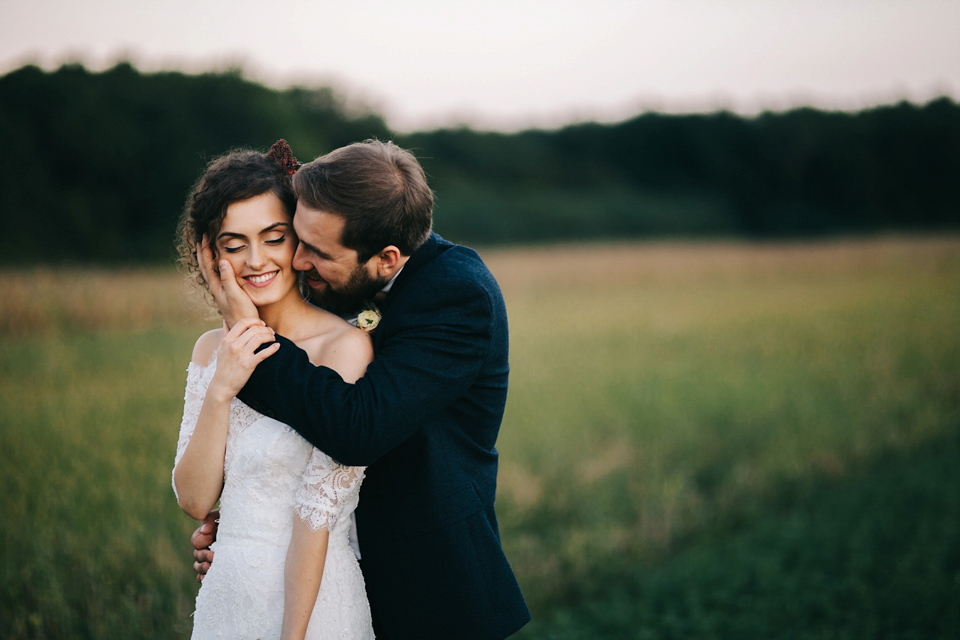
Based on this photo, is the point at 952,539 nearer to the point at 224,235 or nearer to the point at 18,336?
the point at 224,235

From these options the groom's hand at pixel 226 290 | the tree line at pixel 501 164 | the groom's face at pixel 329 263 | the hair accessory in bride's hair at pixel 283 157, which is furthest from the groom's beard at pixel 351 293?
the tree line at pixel 501 164

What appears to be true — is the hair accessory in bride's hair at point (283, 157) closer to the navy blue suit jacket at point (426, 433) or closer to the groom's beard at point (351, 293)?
the groom's beard at point (351, 293)

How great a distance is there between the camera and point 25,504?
194 inches

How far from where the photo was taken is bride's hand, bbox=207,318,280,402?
195 cm

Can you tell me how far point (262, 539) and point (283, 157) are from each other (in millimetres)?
1291

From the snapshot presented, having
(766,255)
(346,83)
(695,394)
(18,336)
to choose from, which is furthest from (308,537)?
(346,83)

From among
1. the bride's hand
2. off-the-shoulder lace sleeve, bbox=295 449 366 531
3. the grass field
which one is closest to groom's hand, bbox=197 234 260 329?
the bride's hand

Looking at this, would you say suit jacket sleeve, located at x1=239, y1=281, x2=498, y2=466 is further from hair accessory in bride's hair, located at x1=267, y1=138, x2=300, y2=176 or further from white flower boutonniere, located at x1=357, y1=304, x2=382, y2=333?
hair accessory in bride's hair, located at x1=267, y1=138, x2=300, y2=176

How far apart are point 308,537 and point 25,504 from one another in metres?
4.07

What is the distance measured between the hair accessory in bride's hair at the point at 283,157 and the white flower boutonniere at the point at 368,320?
56 cm

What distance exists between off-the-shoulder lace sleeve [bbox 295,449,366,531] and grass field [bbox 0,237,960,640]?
1.14 metres

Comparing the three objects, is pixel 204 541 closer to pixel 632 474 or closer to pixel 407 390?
pixel 407 390

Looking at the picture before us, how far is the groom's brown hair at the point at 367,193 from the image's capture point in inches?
80.4

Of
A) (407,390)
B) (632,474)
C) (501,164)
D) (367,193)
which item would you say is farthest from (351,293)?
(501,164)
